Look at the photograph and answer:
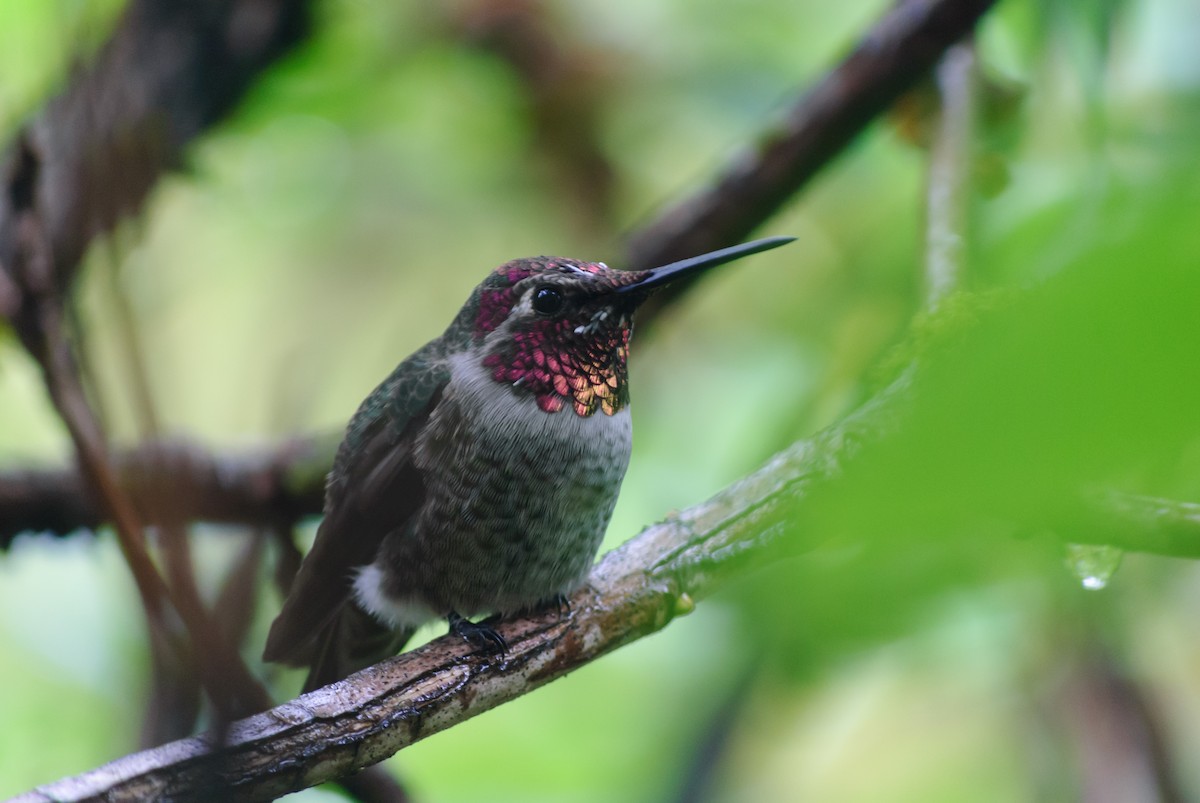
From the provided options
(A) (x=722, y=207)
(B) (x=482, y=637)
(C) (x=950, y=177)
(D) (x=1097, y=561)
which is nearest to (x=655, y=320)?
(A) (x=722, y=207)

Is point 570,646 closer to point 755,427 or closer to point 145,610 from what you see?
point 145,610

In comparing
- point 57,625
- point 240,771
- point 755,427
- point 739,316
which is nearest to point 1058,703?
point 755,427

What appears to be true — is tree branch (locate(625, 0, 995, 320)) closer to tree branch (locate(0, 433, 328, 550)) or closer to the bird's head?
the bird's head

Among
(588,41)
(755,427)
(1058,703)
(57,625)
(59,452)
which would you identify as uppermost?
(588,41)

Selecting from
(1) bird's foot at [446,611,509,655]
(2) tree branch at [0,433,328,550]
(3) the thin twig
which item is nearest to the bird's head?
(1) bird's foot at [446,611,509,655]

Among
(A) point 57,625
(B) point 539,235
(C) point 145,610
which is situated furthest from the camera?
(B) point 539,235

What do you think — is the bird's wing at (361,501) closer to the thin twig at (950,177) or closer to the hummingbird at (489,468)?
the hummingbird at (489,468)

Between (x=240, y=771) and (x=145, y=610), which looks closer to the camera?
(x=145, y=610)
